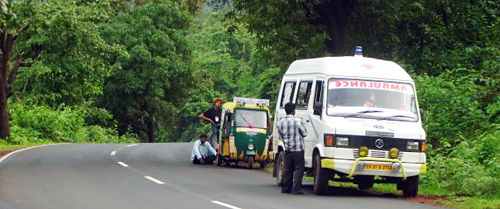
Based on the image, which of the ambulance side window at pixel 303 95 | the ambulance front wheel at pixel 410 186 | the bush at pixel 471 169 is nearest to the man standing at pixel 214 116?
the bush at pixel 471 169

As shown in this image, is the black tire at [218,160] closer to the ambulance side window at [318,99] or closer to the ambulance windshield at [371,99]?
the ambulance side window at [318,99]

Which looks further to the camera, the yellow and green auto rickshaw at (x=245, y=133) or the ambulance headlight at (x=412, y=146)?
the yellow and green auto rickshaw at (x=245, y=133)

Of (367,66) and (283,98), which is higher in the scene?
(367,66)

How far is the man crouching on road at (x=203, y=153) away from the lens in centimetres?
2558

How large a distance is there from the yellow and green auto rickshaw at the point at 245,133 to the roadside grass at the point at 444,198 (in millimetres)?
4213

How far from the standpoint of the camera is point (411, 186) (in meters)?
17.0

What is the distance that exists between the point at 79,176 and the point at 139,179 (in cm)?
141

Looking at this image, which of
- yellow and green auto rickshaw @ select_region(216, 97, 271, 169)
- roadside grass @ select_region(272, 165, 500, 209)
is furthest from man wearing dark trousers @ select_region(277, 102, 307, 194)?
yellow and green auto rickshaw @ select_region(216, 97, 271, 169)

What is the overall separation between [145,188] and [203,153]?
28.2 ft

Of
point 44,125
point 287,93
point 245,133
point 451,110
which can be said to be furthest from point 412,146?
point 44,125

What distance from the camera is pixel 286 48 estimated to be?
1093 inches

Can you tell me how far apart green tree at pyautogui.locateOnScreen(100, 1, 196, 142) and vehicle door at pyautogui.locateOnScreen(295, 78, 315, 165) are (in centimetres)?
3716

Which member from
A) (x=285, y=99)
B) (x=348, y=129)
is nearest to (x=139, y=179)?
(x=285, y=99)

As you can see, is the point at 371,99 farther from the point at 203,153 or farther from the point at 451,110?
the point at 203,153
